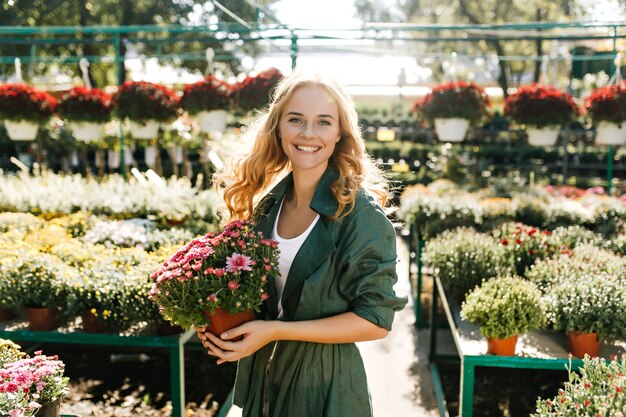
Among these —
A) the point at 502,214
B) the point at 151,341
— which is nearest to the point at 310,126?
the point at 151,341

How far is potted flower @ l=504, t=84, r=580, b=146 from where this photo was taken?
19.6 ft

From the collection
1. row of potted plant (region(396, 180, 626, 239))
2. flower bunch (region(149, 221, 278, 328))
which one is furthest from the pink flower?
row of potted plant (region(396, 180, 626, 239))

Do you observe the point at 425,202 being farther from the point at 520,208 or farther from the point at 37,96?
the point at 37,96

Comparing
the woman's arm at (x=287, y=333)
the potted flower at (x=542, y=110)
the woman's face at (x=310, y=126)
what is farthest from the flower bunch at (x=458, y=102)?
the woman's arm at (x=287, y=333)

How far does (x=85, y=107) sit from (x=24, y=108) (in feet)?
2.10

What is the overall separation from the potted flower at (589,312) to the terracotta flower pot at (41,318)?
260 cm

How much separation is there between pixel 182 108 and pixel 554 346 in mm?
4242

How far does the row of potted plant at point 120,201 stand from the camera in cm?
513

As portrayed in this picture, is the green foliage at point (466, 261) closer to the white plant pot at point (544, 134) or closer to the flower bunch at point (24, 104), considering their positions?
the white plant pot at point (544, 134)

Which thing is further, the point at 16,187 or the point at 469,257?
the point at 16,187

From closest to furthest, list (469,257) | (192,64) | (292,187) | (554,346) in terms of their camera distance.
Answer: (292,187)
(554,346)
(469,257)
(192,64)

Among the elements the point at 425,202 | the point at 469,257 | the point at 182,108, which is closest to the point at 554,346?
the point at 469,257

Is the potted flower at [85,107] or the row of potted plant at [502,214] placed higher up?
the potted flower at [85,107]

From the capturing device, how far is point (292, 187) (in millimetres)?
2203
